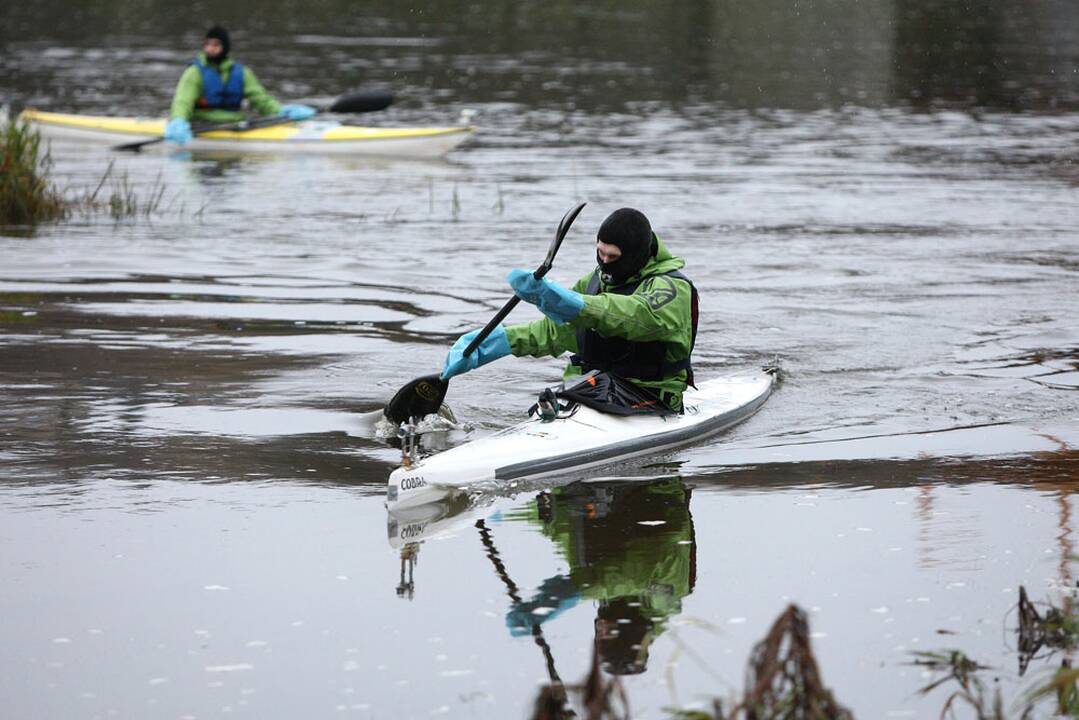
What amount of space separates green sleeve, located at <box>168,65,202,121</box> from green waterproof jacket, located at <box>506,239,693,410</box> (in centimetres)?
1260

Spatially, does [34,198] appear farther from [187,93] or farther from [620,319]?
[620,319]

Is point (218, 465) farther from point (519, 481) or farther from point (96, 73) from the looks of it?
point (96, 73)

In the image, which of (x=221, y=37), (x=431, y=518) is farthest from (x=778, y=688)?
(x=221, y=37)

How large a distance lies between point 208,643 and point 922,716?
7.42 ft

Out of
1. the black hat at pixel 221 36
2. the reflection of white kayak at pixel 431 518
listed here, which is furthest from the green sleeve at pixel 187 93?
the reflection of white kayak at pixel 431 518

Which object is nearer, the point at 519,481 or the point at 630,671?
the point at 630,671

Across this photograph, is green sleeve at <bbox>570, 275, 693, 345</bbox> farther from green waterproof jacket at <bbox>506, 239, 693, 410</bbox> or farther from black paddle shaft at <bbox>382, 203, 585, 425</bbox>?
black paddle shaft at <bbox>382, 203, 585, 425</bbox>

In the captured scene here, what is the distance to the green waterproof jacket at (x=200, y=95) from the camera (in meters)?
19.7

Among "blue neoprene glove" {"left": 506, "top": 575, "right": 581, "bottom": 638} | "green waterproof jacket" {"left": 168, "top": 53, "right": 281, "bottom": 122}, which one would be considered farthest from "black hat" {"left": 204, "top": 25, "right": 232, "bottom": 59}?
"blue neoprene glove" {"left": 506, "top": 575, "right": 581, "bottom": 638}

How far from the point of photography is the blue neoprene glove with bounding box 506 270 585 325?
23.3ft

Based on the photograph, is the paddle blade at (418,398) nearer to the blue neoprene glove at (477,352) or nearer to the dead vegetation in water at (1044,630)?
the blue neoprene glove at (477,352)

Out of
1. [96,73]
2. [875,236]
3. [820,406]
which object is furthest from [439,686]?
[96,73]

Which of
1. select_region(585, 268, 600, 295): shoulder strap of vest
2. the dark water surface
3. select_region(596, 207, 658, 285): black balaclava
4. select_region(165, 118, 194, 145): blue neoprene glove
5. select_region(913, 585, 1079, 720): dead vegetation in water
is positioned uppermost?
select_region(596, 207, 658, 285): black balaclava

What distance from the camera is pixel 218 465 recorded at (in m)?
7.63
